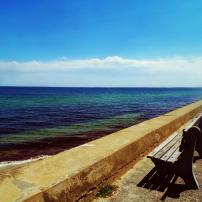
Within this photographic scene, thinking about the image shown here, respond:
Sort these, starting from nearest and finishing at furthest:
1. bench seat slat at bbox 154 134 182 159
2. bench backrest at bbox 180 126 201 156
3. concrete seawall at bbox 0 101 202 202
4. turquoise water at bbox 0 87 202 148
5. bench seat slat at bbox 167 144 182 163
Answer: concrete seawall at bbox 0 101 202 202 < bench seat slat at bbox 167 144 182 163 < bench seat slat at bbox 154 134 182 159 < bench backrest at bbox 180 126 201 156 < turquoise water at bbox 0 87 202 148

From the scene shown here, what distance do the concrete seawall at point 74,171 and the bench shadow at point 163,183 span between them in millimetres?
418

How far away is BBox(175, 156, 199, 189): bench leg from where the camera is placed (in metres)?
4.07

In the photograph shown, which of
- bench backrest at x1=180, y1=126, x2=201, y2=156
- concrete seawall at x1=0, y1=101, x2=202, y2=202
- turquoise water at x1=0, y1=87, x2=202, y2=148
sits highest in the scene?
bench backrest at x1=180, y1=126, x2=201, y2=156

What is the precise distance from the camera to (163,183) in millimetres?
4133

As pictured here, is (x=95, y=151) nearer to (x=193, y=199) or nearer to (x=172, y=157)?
(x=172, y=157)

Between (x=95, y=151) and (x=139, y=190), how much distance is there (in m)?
0.81

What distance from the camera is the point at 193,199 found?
3654 mm

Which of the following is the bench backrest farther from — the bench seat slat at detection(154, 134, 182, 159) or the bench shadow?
the bench shadow

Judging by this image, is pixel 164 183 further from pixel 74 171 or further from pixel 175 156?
pixel 74 171

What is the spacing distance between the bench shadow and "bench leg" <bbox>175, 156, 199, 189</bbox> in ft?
0.30

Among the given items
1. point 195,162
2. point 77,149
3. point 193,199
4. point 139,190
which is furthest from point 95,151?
point 195,162

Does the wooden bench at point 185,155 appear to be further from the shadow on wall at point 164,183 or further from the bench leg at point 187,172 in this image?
the shadow on wall at point 164,183

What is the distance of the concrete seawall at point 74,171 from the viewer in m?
2.73

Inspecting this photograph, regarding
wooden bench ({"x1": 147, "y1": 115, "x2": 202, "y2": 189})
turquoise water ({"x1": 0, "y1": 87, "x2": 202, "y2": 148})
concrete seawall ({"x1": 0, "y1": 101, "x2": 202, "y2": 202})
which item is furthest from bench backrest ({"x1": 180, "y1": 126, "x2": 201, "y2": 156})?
turquoise water ({"x1": 0, "y1": 87, "x2": 202, "y2": 148})
